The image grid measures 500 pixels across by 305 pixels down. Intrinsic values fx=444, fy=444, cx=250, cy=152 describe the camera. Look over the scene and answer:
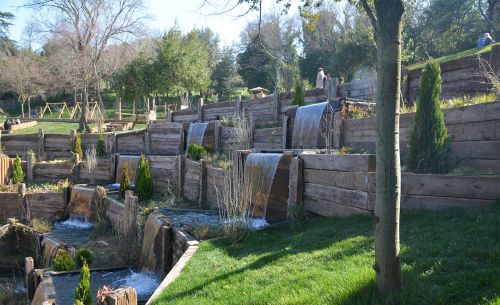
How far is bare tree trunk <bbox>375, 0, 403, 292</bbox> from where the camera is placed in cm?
319

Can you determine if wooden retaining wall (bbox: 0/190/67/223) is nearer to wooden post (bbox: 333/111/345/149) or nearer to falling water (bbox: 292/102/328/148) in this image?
falling water (bbox: 292/102/328/148)

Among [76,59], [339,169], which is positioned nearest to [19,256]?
[339,169]

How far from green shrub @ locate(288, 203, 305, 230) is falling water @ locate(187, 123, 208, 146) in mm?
9445

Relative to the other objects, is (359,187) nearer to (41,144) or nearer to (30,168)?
(30,168)

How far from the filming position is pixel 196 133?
1753cm

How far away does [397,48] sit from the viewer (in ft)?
10.5

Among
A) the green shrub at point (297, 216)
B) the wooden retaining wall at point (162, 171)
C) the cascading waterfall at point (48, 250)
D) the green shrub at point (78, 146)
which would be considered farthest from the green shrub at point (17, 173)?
the green shrub at point (297, 216)

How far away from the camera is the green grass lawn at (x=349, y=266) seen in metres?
3.43

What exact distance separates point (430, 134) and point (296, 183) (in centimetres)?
256

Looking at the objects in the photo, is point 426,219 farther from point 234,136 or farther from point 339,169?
point 234,136

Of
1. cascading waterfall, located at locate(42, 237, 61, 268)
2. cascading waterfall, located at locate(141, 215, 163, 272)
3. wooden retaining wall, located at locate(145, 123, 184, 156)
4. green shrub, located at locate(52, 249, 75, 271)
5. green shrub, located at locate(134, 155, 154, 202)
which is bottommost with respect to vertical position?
cascading waterfall, located at locate(42, 237, 61, 268)

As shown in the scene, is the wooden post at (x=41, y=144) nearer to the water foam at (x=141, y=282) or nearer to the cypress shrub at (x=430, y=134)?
the water foam at (x=141, y=282)

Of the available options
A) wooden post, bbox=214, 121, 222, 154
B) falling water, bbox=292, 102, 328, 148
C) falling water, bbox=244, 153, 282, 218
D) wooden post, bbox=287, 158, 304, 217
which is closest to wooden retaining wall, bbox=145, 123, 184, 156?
wooden post, bbox=214, 121, 222, 154

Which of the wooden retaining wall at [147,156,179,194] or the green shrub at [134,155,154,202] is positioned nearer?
the green shrub at [134,155,154,202]
